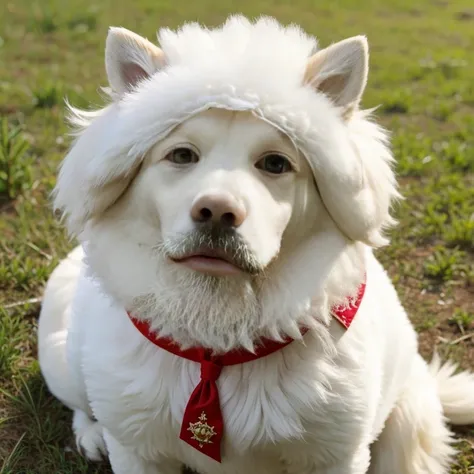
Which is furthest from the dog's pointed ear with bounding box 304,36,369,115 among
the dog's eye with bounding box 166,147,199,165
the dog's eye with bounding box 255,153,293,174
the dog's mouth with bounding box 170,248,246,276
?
the dog's mouth with bounding box 170,248,246,276

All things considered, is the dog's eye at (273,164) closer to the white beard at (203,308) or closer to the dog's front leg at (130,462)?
the white beard at (203,308)

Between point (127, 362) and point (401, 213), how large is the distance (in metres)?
2.83

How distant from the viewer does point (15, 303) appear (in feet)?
12.0

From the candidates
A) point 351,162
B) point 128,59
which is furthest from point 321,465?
point 128,59

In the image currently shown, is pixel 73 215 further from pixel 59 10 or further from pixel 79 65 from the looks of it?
pixel 59 10

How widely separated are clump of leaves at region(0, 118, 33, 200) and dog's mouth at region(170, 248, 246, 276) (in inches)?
Answer: 111

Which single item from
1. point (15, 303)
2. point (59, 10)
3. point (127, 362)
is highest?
point (127, 362)

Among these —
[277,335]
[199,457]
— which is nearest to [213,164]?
[277,335]

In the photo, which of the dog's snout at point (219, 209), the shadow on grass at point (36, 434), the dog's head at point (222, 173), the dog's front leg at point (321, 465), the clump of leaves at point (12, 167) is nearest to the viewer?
the dog's snout at point (219, 209)

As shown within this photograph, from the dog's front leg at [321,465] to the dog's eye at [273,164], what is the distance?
933 millimetres

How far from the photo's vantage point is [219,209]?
1786 millimetres

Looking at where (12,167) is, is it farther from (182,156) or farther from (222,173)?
(222,173)

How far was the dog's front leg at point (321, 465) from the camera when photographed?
2.30 m

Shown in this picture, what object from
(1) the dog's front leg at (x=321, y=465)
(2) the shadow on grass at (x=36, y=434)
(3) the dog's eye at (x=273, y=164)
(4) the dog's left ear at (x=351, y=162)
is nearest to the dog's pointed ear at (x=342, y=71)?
(4) the dog's left ear at (x=351, y=162)
